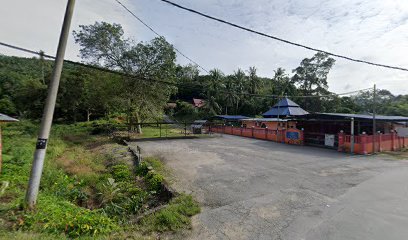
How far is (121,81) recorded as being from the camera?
68.3 feet

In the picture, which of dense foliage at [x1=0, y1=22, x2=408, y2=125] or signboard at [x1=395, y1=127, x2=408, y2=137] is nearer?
signboard at [x1=395, y1=127, x2=408, y2=137]

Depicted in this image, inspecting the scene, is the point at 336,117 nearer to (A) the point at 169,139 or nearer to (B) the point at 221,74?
(A) the point at 169,139

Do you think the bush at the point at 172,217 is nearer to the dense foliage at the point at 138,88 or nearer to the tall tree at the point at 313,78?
the dense foliage at the point at 138,88

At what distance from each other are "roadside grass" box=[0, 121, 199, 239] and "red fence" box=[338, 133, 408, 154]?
12564 millimetres

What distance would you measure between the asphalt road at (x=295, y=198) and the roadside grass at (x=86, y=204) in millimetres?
646

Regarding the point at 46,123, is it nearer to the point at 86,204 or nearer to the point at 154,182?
the point at 86,204

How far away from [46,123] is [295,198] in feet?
20.9

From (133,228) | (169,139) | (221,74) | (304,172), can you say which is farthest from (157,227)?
(221,74)

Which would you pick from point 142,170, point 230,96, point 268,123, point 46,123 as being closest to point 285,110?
point 268,123

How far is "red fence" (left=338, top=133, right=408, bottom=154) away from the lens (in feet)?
46.9

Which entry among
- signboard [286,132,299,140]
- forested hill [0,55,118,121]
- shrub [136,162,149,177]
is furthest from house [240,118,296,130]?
shrub [136,162,149,177]

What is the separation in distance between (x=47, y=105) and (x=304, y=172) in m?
8.96

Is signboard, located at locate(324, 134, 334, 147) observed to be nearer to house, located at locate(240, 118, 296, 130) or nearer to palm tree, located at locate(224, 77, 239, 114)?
house, located at locate(240, 118, 296, 130)

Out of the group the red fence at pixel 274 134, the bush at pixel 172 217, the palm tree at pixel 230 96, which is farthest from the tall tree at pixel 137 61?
the palm tree at pixel 230 96
